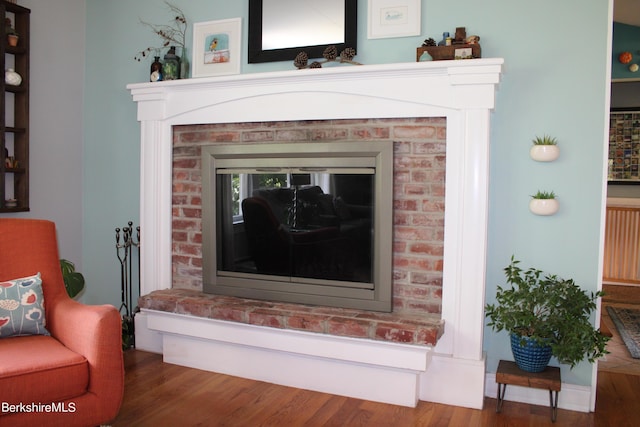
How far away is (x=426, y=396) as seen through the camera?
2754mm

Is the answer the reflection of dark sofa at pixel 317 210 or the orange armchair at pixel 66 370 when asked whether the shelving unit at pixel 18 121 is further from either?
the reflection of dark sofa at pixel 317 210

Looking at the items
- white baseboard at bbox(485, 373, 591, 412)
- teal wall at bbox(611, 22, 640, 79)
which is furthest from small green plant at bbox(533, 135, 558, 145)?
teal wall at bbox(611, 22, 640, 79)

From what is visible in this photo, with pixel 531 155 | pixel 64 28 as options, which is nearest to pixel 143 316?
pixel 64 28

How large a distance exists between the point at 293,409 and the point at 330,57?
174cm

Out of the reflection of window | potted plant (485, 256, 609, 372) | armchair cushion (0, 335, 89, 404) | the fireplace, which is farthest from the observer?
the reflection of window

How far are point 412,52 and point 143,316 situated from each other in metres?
2.18

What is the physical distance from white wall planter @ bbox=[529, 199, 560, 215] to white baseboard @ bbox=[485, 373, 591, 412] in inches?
33.0

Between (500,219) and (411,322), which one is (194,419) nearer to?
(411,322)

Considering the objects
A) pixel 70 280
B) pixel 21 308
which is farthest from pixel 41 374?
pixel 70 280

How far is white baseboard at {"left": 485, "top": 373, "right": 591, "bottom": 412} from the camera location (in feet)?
8.78

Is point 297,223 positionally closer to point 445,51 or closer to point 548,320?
point 445,51

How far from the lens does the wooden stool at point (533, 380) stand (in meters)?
2.50

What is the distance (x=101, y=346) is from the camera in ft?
6.81

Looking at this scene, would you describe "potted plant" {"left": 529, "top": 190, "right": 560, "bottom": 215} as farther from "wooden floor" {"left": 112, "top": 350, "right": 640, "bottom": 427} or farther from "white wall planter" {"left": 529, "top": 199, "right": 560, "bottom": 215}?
"wooden floor" {"left": 112, "top": 350, "right": 640, "bottom": 427}
